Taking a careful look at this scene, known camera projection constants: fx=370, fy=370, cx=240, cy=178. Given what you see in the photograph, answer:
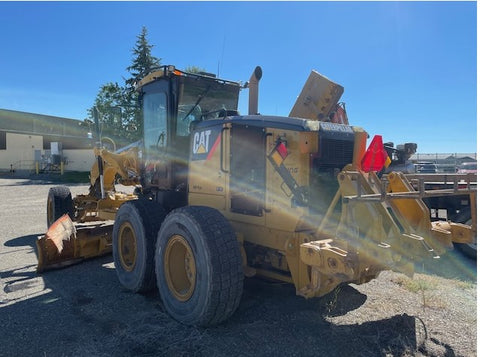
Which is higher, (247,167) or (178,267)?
(247,167)

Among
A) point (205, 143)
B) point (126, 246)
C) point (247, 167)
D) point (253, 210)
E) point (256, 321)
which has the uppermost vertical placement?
point (205, 143)

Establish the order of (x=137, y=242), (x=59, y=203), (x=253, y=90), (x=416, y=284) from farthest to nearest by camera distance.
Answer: (x=59, y=203), (x=253, y=90), (x=416, y=284), (x=137, y=242)

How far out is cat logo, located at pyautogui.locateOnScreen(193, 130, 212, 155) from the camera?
175 inches

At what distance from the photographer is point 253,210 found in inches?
157

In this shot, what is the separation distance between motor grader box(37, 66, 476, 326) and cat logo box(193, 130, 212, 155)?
0.01 meters

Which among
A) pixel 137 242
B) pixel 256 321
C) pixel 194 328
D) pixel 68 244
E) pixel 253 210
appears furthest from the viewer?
pixel 68 244

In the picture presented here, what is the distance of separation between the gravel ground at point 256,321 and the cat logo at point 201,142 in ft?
6.14

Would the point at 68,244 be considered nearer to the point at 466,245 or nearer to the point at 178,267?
the point at 178,267

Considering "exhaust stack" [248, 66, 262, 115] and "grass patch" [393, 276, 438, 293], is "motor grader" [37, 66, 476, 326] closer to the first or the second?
"exhaust stack" [248, 66, 262, 115]

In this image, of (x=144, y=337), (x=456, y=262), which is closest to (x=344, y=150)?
(x=144, y=337)

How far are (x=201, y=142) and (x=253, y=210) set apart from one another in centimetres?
115

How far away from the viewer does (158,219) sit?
4781 mm

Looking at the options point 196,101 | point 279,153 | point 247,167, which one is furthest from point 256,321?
point 196,101

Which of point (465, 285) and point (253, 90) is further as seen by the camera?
point (253, 90)
